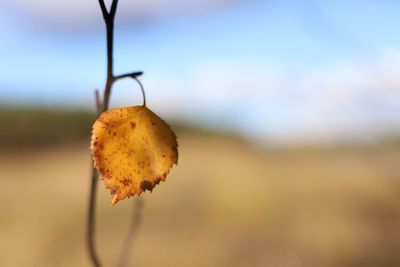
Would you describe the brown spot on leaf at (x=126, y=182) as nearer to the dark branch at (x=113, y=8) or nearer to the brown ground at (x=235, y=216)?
the dark branch at (x=113, y=8)

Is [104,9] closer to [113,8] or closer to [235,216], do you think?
[113,8]

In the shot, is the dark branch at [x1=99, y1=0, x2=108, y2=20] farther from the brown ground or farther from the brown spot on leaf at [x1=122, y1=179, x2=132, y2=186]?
the brown ground

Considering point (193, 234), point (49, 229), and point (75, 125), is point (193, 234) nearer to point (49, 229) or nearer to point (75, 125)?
point (49, 229)

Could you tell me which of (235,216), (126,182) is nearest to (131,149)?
(126,182)

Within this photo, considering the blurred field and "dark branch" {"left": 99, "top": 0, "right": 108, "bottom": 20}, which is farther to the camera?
the blurred field

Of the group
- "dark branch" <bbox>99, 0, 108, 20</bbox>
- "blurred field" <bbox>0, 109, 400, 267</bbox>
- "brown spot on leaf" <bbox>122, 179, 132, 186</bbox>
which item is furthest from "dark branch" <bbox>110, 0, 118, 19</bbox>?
"blurred field" <bbox>0, 109, 400, 267</bbox>

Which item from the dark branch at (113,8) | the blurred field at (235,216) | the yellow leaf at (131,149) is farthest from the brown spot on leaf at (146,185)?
the blurred field at (235,216)
